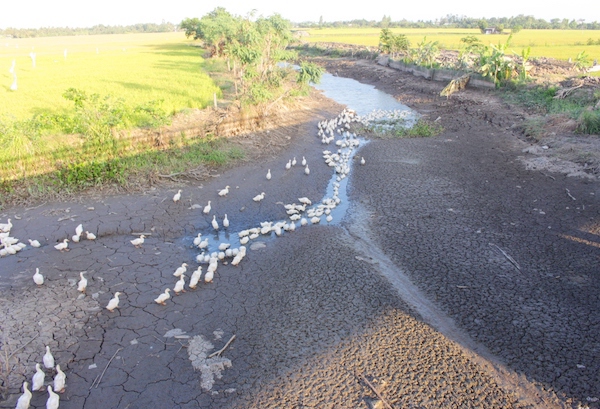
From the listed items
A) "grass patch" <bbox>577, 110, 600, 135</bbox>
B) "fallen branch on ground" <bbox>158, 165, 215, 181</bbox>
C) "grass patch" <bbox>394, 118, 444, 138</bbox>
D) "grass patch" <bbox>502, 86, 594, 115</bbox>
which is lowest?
"fallen branch on ground" <bbox>158, 165, 215, 181</bbox>

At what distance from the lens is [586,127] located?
1434 cm

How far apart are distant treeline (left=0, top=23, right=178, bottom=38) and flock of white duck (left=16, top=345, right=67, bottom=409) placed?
118m

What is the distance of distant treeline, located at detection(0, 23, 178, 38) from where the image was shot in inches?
3979

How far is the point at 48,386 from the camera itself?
460 centimetres

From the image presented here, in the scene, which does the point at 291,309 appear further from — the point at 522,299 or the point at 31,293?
the point at 31,293

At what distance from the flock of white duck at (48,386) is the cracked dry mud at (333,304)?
0.12m

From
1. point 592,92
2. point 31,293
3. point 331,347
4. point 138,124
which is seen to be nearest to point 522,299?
point 331,347

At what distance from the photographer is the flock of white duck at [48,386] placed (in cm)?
446

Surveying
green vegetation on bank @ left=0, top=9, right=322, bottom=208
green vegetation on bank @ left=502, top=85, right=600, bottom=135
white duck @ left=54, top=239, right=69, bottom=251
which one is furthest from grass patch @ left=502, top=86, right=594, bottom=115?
white duck @ left=54, top=239, right=69, bottom=251

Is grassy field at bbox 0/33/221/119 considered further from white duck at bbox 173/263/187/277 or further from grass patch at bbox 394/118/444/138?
white duck at bbox 173/263/187/277

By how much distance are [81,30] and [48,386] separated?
15815 cm

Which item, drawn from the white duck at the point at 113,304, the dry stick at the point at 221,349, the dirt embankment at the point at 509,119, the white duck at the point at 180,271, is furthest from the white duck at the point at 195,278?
the dirt embankment at the point at 509,119

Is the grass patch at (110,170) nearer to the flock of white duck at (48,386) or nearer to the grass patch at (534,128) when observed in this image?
the flock of white duck at (48,386)

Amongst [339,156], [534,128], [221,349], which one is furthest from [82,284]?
[534,128]
